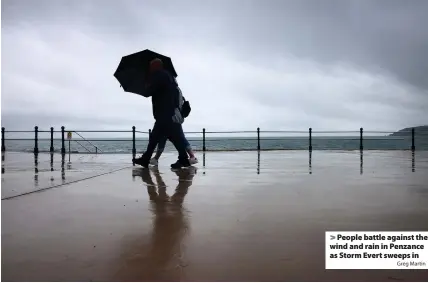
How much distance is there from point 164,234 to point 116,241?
306mm

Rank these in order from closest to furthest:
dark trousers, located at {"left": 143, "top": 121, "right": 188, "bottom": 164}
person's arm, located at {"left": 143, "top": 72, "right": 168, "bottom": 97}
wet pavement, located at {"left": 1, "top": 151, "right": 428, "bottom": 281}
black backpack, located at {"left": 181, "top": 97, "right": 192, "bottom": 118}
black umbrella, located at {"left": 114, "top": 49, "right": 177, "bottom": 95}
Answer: wet pavement, located at {"left": 1, "top": 151, "right": 428, "bottom": 281}
person's arm, located at {"left": 143, "top": 72, "right": 168, "bottom": 97}
dark trousers, located at {"left": 143, "top": 121, "right": 188, "bottom": 164}
black umbrella, located at {"left": 114, "top": 49, "right": 177, "bottom": 95}
black backpack, located at {"left": 181, "top": 97, "right": 192, "bottom": 118}

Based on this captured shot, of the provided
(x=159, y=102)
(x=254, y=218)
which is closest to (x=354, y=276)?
(x=254, y=218)

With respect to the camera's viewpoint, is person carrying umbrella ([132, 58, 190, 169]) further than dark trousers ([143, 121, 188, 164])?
No

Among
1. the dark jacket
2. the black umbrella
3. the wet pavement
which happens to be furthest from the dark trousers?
the wet pavement

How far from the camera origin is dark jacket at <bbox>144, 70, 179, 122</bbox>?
680 centimetres

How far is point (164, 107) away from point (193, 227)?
15.1 ft

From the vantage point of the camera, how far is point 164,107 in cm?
699

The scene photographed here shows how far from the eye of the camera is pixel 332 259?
75.9 inches

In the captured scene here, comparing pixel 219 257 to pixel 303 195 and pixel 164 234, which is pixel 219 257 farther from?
pixel 303 195

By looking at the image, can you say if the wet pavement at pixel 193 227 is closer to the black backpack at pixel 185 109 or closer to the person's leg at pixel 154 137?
the person's leg at pixel 154 137

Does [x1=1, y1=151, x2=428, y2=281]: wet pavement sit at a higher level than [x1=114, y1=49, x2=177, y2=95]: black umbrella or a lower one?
lower

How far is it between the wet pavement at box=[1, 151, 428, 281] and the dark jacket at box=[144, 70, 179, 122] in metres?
2.52

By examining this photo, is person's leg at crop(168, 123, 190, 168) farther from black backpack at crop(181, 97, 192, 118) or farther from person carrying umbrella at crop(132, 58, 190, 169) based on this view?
black backpack at crop(181, 97, 192, 118)

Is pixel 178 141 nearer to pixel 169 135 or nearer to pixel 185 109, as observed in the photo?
pixel 169 135
